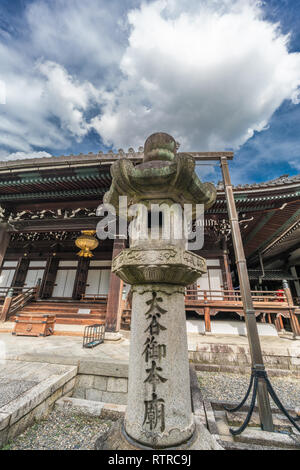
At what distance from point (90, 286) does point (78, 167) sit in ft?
27.4

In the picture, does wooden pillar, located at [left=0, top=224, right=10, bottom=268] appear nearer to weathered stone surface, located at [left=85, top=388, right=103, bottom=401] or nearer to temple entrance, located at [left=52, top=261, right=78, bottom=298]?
temple entrance, located at [left=52, top=261, right=78, bottom=298]

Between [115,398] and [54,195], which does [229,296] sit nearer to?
[115,398]

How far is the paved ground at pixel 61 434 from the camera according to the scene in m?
2.57

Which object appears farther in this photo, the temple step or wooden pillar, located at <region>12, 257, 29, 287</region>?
wooden pillar, located at <region>12, 257, 29, 287</region>

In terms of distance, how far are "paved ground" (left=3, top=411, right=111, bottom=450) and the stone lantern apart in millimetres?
1314

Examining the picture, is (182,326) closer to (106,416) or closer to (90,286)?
(106,416)

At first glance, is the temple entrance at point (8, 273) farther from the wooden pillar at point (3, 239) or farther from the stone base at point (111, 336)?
the stone base at point (111, 336)

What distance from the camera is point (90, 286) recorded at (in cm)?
1247

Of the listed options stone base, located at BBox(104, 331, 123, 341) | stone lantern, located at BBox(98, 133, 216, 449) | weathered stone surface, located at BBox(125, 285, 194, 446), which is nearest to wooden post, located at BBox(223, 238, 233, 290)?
stone base, located at BBox(104, 331, 123, 341)

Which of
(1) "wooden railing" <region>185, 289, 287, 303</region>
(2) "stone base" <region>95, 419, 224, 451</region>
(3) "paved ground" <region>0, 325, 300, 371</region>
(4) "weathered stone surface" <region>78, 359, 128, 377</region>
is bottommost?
(2) "stone base" <region>95, 419, 224, 451</region>

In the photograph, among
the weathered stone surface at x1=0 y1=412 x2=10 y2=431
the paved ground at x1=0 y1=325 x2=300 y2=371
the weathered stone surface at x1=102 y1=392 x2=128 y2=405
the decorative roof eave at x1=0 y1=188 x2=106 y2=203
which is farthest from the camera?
the decorative roof eave at x1=0 y1=188 x2=106 y2=203

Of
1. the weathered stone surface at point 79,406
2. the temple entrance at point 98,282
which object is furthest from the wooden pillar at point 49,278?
→ the weathered stone surface at point 79,406

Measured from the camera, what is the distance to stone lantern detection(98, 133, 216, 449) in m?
1.81

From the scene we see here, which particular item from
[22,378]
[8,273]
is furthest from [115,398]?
[8,273]
